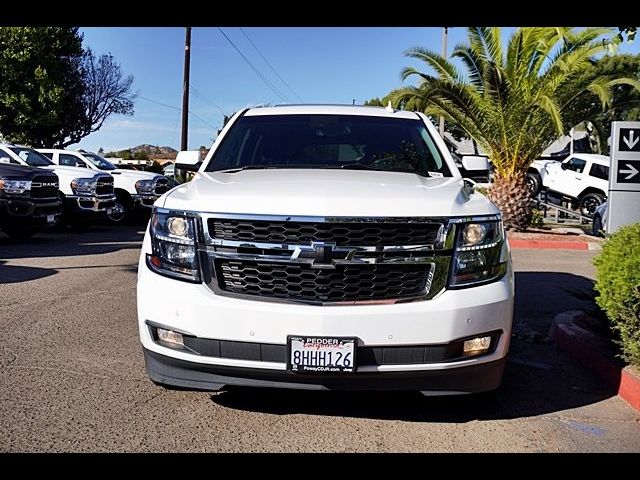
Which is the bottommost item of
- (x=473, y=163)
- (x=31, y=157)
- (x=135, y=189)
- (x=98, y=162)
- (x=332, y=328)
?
(x=135, y=189)

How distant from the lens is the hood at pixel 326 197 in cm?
354

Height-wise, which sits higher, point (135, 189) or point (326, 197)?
point (326, 197)

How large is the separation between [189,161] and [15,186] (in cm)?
752

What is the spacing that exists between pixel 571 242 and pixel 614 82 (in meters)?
3.25

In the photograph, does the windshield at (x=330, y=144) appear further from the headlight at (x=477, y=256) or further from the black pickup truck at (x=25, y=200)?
the black pickup truck at (x=25, y=200)

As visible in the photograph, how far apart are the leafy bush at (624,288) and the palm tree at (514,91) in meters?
8.37

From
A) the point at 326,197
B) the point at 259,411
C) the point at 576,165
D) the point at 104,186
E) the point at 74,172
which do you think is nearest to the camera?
the point at 326,197

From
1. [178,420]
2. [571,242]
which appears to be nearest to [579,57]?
[571,242]

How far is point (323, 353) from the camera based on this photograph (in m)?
3.40

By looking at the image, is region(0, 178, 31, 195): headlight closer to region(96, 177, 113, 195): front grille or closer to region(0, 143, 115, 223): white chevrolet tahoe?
region(0, 143, 115, 223): white chevrolet tahoe

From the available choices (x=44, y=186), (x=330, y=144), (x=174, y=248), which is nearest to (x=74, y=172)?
(x=44, y=186)

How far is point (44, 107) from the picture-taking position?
29656 millimetres

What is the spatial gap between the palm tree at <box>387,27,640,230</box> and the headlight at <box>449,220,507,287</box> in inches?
381

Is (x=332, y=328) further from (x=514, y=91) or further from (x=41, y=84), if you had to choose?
(x=41, y=84)
